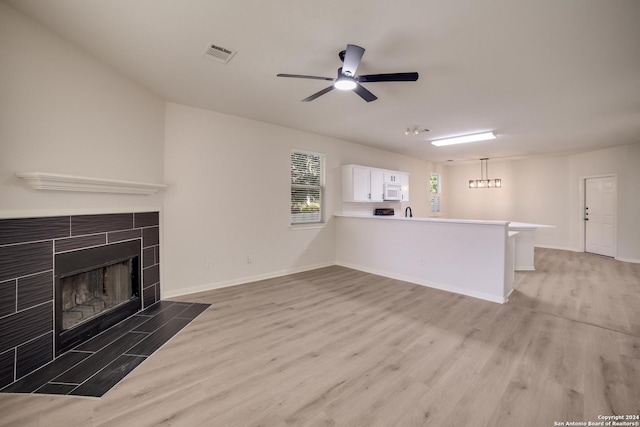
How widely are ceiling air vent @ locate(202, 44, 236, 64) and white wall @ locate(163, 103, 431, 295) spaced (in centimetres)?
149

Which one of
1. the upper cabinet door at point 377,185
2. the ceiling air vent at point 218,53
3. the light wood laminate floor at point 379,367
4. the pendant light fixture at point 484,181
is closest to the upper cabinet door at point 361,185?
the upper cabinet door at point 377,185

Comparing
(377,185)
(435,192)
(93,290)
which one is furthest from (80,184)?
(435,192)

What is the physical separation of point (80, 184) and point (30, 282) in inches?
33.8

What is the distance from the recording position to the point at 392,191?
20.9ft

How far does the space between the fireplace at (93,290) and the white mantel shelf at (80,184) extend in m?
0.59

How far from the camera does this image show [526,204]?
25.5ft

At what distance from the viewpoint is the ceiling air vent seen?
2.38 meters

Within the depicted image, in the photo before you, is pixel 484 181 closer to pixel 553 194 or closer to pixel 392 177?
pixel 553 194

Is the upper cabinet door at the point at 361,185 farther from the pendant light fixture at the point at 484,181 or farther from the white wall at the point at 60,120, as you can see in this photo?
the pendant light fixture at the point at 484,181

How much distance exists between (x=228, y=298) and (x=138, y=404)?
189 centimetres

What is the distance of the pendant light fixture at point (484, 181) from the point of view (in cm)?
753

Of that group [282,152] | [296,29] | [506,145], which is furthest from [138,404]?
[506,145]

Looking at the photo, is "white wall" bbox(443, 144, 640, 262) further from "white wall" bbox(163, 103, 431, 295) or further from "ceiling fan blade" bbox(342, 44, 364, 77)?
"ceiling fan blade" bbox(342, 44, 364, 77)

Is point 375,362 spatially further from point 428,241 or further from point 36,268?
point 36,268
